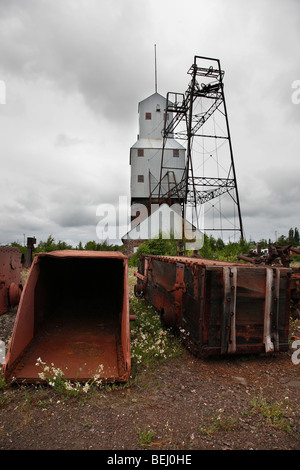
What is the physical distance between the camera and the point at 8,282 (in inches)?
263

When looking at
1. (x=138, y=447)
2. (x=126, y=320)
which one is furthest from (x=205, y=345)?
(x=138, y=447)

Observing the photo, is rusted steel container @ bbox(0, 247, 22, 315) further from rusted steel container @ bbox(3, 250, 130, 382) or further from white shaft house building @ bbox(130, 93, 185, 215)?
white shaft house building @ bbox(130, 93, 185, 215)

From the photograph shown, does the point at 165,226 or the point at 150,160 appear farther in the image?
the point at 150,160

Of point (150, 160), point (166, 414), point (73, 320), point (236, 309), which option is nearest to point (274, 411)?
point (166, 414)

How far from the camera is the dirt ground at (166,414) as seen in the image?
2.40 metres

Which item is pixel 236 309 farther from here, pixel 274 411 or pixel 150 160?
pixel 150 160

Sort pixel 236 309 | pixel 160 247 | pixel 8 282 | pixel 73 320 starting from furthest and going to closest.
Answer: pixel 160 247, pixel 8 282, pixel 73 320, pixel 236 309

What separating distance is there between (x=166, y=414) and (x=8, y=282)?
16.9ft

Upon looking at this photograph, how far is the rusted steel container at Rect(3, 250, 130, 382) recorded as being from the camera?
356cm

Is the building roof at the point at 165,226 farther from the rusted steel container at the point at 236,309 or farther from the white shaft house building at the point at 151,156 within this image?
the rusted steel container at the point at 236,309

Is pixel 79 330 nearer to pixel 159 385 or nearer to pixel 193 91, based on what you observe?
pixel 159 385

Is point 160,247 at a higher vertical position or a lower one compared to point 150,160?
lower

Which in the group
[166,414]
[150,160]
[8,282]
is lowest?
[166,414]

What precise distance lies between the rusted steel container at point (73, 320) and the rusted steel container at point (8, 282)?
101 cm
